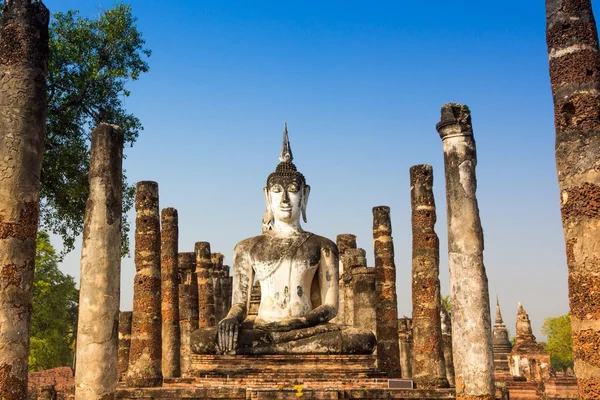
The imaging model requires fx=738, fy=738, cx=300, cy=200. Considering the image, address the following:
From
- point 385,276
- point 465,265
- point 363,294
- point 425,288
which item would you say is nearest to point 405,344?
point 385,276

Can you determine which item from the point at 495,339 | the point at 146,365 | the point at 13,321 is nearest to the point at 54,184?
Answer: the point at 146,365

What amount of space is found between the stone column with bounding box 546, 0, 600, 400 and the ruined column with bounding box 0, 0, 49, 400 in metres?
5.42

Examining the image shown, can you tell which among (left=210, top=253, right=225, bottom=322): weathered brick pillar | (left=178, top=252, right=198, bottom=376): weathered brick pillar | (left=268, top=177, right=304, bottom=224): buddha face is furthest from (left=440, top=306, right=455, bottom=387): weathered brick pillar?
(left=268, top=177, right=304, bottom=224): buddha face

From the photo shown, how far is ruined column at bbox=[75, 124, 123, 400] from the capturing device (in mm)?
8141

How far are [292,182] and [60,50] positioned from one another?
781cm

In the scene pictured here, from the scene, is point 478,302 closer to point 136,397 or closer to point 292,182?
point 292,182

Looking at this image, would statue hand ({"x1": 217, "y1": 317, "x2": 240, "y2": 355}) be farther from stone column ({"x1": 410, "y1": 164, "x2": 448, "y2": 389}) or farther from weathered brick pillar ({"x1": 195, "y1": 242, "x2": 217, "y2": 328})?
weathered brick pillar ({"x1": 195, "y1": 242, "x2": 217, "y2": 328})

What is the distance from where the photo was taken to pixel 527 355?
33.5 meters

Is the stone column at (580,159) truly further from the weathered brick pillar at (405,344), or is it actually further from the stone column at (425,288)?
the weathered brick pillar at (405,344)

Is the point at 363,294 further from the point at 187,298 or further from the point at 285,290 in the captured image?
the point at 285,290

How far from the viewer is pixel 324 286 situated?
10297mm

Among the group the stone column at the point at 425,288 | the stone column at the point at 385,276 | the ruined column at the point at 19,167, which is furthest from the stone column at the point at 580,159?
the stone column at the point at 385,276

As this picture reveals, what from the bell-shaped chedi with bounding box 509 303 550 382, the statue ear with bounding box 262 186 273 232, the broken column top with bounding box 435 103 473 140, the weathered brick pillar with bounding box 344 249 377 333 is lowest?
the bell-shaped chedi with bounding box 509 303 550 382

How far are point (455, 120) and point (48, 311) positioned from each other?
2586cm
